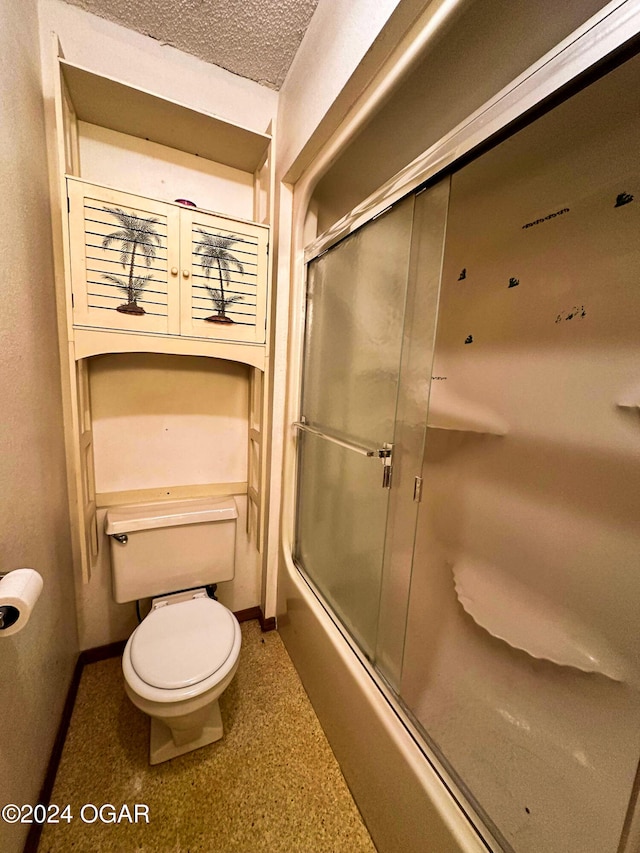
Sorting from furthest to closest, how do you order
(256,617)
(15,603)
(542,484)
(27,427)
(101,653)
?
(256,617), (101,653), (542,484), (27,427), (15,603)

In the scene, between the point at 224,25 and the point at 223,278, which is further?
the point at 223,278

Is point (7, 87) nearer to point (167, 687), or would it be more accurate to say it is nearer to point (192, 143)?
point (192, 143)

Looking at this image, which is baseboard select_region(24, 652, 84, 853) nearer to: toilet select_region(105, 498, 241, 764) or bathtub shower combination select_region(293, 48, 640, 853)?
toilet select_region(105, 498, 241, 764)

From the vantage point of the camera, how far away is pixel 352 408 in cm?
130

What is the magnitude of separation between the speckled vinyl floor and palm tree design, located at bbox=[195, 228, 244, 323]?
5.26ft

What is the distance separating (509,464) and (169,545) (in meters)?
1.41

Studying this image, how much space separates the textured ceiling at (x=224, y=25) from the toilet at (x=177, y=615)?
1838mm

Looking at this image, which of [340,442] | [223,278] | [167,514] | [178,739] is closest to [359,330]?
[340,442]

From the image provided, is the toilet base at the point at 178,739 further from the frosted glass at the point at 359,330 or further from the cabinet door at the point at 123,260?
the cabinet door at the point at 123,260

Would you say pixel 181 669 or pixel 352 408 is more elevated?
pixel 352 408

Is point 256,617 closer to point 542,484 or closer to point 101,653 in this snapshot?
point 101,653

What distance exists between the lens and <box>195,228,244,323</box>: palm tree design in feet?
4.04

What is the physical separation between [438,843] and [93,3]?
8.66ft

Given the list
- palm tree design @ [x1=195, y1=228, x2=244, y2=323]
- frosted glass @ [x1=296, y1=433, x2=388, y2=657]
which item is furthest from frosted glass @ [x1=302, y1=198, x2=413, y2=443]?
palm tree design @ [x1=195, y1=228, x2=244, y2=323]
